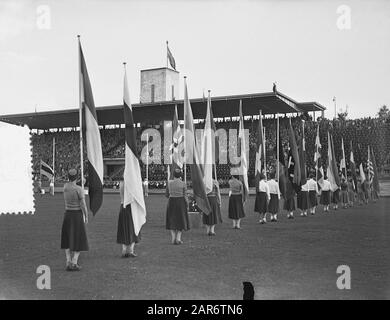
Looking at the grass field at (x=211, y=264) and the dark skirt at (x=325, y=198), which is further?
the dark skirt at (x=325, y=198)

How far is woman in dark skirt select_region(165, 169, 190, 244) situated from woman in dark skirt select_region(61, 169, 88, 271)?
2.74m

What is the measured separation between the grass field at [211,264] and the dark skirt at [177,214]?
426mm

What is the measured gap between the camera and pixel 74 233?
691 cm

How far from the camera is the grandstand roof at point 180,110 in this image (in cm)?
3472

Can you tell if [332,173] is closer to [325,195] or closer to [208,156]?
[325,195]

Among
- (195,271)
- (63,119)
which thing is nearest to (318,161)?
(195,271)

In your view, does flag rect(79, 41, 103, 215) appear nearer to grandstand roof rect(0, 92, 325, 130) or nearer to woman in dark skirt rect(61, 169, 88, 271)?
woman in dark skirt rect(61, 169, 88, 271)

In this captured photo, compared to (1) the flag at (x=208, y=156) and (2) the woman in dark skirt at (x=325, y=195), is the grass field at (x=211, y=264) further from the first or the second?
(2) the woman in dark skirt at (x=325, y=195)

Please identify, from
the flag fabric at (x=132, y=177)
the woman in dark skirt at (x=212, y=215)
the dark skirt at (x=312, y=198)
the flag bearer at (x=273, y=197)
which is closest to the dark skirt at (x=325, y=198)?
the dark skirt at (x=312, y=198)

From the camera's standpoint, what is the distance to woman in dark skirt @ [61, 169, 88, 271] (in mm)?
6909

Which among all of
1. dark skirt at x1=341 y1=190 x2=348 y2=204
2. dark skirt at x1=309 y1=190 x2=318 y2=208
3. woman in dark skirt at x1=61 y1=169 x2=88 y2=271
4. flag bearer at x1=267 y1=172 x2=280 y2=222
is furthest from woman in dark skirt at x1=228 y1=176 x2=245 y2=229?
dark skirt at x1=341 y1=190 x2=348 y2=204

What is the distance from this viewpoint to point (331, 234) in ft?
35.1

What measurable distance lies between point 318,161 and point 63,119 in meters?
30.9

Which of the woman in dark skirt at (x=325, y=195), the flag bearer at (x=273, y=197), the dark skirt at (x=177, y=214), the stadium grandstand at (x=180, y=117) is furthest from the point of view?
the stadium grandstand at (x=180, y=117)
